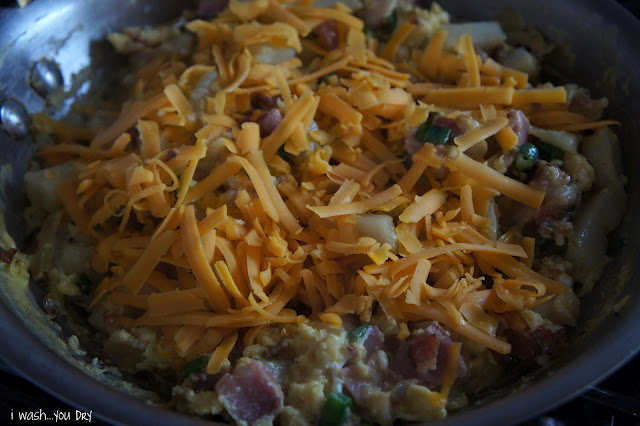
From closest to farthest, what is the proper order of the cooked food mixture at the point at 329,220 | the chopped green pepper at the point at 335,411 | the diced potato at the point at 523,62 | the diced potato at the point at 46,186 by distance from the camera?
the chopped green pepper at the point at 335,411 → the cooked food mixture at the point at 329,220 → the diced potato at the point at 46,186 → the diced potato at the point at 523,62

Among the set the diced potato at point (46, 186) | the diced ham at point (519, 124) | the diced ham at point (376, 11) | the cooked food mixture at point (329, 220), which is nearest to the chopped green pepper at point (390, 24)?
the diced ham at point (376, 11)

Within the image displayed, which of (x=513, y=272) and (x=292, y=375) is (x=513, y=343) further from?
(x=292, y=375)

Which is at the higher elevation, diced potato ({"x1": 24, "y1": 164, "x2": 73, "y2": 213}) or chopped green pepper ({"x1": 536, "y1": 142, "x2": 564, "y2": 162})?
chopped green pepper ({"x1": 536, "y1": 142, "x2": 564, "y2": 162})

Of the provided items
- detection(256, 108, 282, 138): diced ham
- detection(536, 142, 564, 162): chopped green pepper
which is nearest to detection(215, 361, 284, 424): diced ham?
detection(256, 108, 282, 138): diced ham

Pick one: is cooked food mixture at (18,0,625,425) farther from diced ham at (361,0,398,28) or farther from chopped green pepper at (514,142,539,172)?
diced ham at (361,0,398,28)

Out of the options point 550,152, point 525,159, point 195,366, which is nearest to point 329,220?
point 195,366

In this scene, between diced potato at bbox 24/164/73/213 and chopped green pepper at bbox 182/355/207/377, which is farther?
diced potato at bbox 24/164/73/213

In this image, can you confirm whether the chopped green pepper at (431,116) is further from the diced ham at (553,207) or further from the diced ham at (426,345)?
the diced ham at (426,345)

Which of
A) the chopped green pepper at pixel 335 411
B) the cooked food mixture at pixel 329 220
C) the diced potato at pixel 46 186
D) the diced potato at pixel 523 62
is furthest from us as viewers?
the diced potato at pixel 523 62
